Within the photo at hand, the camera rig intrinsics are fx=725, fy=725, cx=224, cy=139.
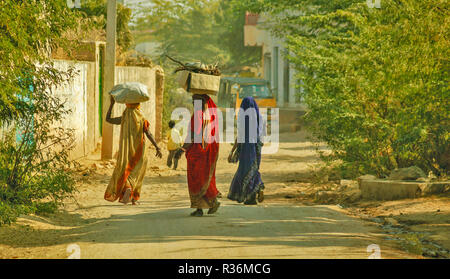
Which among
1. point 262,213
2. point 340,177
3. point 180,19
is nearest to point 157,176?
point 340,177

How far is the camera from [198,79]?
9.55 meters

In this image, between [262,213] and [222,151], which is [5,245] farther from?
[222,151]

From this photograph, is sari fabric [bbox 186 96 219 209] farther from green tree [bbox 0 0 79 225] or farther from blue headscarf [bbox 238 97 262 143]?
green tree [bbox 0 0 79 225]

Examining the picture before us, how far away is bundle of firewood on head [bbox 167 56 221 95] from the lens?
9.52m

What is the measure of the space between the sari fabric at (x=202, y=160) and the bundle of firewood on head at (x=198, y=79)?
16cm

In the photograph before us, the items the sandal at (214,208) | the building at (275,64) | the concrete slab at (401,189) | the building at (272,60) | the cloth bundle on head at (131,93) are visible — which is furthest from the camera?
the building at (272,60)

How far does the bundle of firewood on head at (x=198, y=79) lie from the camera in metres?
9.52

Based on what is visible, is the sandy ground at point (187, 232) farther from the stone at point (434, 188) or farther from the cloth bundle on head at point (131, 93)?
the cloth bundle on head at point (131, 93)

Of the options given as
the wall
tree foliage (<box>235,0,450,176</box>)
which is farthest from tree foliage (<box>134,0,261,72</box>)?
tree foliage (<box>235,0,450,176</box>)

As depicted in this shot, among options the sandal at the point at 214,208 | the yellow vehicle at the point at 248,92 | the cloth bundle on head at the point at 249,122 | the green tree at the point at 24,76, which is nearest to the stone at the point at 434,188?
the cloth bundle on head at the point at 249,122

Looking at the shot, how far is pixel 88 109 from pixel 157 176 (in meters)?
2.77

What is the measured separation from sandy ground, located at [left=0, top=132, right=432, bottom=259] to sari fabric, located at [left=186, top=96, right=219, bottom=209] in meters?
0.27

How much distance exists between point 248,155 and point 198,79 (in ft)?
5.94

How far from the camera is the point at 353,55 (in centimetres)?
1378
